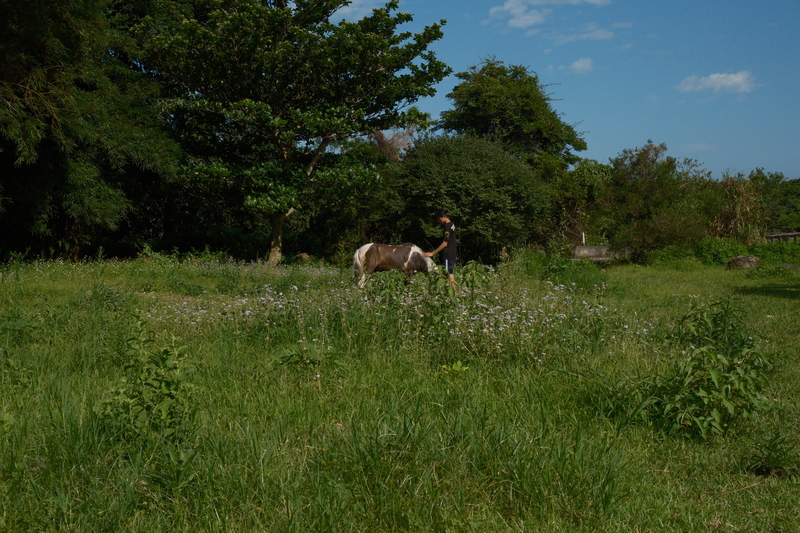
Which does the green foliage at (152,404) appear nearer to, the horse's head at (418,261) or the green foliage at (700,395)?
the green foliage at (700,395)

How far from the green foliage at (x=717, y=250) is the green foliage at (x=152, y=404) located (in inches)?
779

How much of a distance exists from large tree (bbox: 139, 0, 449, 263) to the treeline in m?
0.06

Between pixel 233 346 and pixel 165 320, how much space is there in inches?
65.0

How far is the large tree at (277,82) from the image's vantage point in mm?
16734

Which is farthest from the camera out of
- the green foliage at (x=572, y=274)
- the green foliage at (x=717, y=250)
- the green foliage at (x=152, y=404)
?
the green foliage at (x=717, y=250)

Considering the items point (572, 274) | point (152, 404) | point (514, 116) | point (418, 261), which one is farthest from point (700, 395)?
point (514, 116)

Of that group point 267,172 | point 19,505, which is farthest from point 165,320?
point 267,172

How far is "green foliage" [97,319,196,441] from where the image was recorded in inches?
135

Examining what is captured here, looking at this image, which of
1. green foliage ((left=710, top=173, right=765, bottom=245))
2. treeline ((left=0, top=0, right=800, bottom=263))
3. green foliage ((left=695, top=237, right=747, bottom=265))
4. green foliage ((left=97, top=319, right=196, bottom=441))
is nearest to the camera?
green foliage ((left=97, top=319, right=196, bottom=441))

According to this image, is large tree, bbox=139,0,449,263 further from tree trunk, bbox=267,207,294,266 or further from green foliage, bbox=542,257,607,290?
green foliage, bbox=542,257,607,290

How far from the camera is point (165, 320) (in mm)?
7055

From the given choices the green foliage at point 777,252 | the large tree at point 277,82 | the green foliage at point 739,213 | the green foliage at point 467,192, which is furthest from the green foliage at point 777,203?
the large tree at point 277,82

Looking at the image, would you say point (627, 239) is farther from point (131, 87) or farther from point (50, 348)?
point (50, 348)

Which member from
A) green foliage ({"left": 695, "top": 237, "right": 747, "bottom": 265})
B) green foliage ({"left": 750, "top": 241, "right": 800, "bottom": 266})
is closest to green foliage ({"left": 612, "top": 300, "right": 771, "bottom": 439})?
green foliage ({"left": 750, "top": 241, "right": 800, "bottom": 266})
